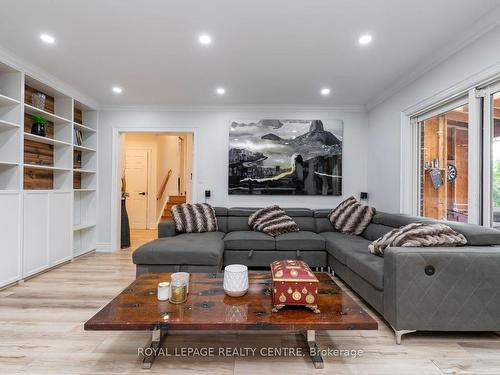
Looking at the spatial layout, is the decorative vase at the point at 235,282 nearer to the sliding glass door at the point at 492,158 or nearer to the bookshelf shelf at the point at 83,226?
the sliding glass door at the point at 492,158

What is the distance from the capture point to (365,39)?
2.54 metres

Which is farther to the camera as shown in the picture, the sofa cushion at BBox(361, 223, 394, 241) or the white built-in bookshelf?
the sofa cushion at BBox(361, 223, 394, 241)

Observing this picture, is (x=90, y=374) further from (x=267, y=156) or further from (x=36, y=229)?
(x=267, y=156)

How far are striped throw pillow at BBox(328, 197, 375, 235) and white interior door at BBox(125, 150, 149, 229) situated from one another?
16.2 ft

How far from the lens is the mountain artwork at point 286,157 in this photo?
4.53 m

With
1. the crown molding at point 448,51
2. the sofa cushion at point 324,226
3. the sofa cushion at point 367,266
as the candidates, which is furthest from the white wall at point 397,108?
the sofa cushion at point 367,266

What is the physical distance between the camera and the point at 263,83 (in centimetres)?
361

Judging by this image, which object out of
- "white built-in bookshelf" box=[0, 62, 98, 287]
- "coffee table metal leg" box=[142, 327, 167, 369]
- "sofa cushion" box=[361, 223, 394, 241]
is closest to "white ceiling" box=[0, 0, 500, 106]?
"white built-in bookshelf" box=[0, 62, 98, 287]

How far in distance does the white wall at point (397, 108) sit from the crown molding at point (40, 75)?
4.55 m

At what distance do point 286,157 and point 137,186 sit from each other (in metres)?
4.35

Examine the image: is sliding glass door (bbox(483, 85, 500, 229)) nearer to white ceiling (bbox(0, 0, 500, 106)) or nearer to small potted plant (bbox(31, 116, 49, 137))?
white ceiling (bbox(0, 0, 500, 106))

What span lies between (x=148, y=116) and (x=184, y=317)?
3941 mm

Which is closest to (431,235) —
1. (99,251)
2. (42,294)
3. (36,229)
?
(42,294)

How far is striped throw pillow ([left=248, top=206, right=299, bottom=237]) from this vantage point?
3.78 metres
